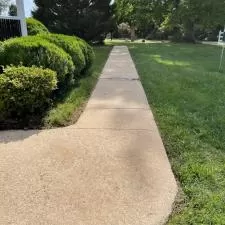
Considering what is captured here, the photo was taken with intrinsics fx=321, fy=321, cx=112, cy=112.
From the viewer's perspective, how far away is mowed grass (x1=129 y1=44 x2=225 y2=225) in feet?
9.11

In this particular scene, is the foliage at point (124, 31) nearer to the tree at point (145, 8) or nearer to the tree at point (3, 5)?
the tree at point (145, 8)

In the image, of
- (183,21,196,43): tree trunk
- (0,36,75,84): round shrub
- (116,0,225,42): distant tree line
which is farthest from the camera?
(183,21,196,43): tree trunk

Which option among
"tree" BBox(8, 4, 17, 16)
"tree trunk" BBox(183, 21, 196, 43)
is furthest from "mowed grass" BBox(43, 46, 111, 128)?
"tree trunk" BBox(183, 21, 196, 43)

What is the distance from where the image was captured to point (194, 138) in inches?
171

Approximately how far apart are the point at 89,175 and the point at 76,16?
64.3 feet

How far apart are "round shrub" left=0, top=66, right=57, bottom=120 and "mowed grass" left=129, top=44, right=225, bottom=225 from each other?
1.89 m

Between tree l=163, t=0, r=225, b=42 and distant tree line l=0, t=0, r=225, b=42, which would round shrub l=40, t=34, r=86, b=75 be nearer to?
distant tree line l=0, t=0, r=225, b=42

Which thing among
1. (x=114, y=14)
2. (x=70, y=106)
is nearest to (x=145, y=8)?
(x=114, y=14)

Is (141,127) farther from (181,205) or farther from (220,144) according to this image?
(181,205)

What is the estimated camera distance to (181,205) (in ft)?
9.29

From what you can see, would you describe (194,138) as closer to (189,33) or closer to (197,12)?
(197,12)

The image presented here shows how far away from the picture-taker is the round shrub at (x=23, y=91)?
4.71m

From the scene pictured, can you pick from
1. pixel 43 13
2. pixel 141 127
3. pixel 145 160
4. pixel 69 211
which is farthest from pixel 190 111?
pixel 43 13

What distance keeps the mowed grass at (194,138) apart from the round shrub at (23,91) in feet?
6.21
